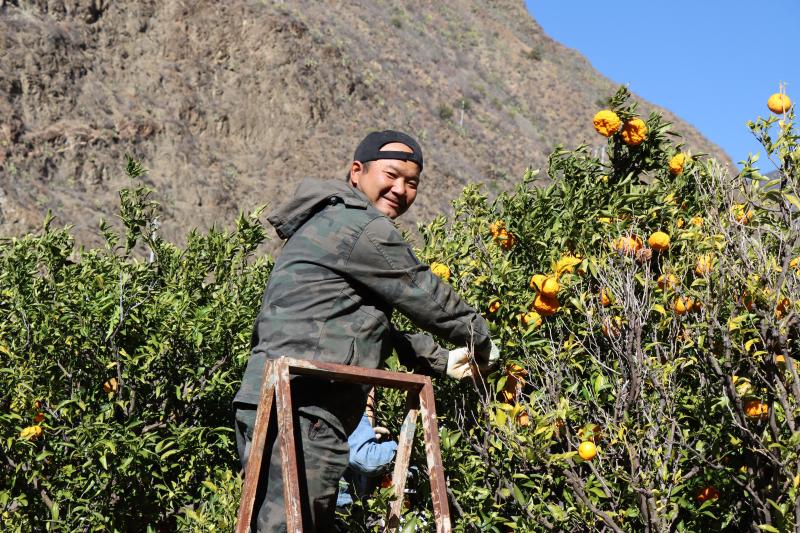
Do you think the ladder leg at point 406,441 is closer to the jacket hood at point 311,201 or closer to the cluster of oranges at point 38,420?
the jacket hood at point 311,201

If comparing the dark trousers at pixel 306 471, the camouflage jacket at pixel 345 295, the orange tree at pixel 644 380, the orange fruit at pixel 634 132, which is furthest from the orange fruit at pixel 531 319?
the orange fruit at pixel 634 132

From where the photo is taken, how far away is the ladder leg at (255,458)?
2000mm

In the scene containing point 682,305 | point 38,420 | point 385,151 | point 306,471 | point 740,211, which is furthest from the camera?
point 38,420

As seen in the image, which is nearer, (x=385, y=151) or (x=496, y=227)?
(x=385, y=151)

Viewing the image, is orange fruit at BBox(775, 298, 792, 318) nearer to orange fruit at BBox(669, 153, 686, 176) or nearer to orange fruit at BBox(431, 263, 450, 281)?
orange fruit at BBox(669, 153, 686, 176)

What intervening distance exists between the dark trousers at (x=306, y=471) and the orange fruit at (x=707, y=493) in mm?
1189

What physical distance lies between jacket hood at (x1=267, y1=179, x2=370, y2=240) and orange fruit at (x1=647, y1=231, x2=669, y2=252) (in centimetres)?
115

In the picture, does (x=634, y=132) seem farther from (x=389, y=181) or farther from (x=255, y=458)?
(x=255, y=458)

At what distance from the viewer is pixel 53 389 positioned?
329 centimetres

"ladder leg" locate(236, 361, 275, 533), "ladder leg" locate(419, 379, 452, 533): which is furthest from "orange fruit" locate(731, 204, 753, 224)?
"ladder leg" locate(236, 361, 275, 533)

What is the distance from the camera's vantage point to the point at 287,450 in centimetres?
197

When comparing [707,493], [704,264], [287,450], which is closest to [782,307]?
[704,264]

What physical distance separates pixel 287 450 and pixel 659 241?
1.60 meters

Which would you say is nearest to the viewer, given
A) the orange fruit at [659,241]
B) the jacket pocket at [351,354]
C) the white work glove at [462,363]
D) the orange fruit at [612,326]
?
the jacket pocket at [351,354]
